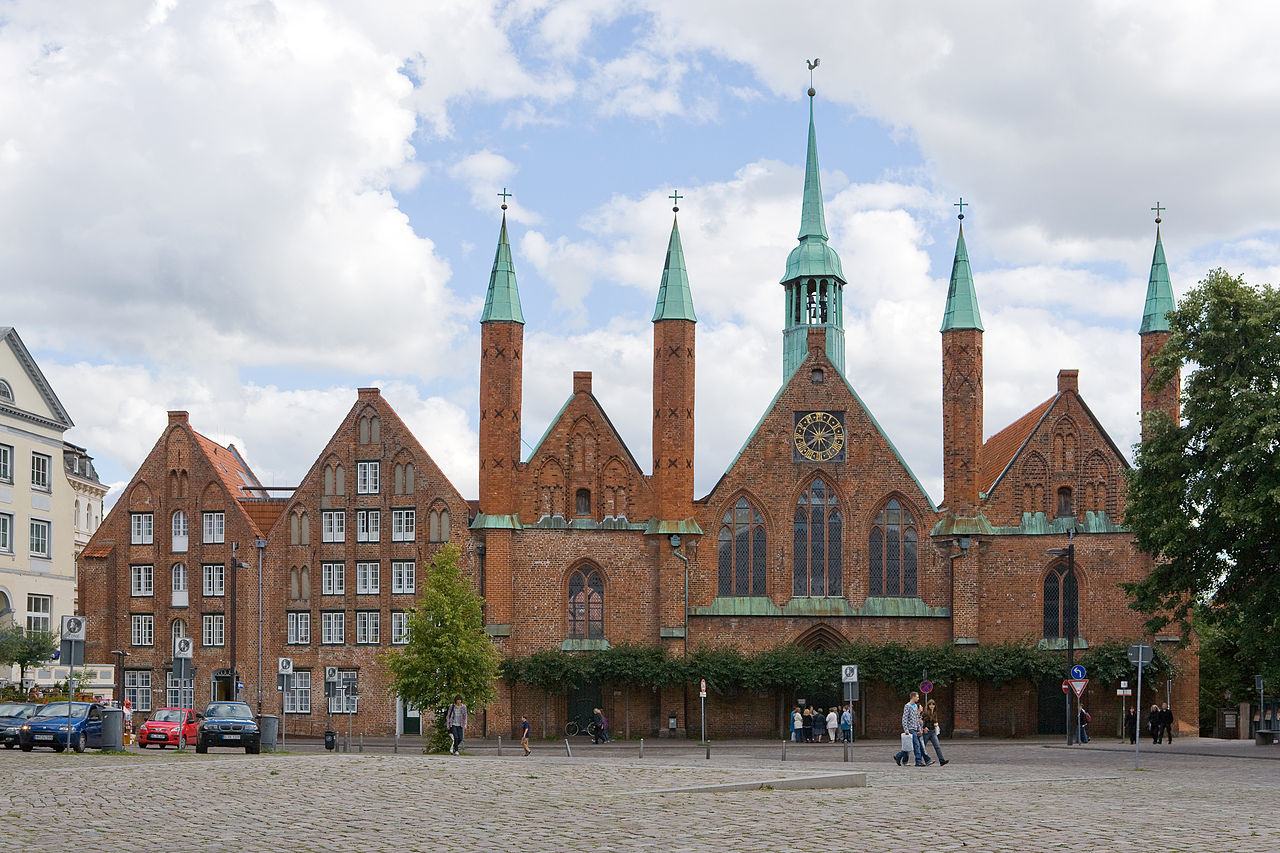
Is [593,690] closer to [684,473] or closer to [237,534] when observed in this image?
[684,473]

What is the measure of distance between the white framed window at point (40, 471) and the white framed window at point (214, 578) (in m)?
7.39

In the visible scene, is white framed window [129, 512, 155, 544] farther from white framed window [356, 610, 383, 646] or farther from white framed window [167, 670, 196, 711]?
white framed window [356, 610, 383, 646]

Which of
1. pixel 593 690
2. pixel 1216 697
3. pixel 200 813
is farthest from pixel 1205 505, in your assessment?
pixel 1216 697

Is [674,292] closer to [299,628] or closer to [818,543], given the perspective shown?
[818,543]

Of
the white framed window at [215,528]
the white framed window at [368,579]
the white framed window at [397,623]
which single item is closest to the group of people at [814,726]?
the white framed window at [397,623]

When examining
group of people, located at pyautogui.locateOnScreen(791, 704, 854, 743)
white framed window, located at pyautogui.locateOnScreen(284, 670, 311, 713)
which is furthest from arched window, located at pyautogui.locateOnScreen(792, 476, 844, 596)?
white framed window, located at pyautogui.locateOnScreen(284, 670, 311, 713)

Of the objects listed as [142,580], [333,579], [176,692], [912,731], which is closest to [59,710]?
[912,731]

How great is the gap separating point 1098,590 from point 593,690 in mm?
20436

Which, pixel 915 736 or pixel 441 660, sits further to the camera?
pixel 441 660

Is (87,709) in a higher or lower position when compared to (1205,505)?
lower

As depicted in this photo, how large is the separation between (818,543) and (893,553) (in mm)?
3074

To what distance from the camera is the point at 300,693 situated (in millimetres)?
62438

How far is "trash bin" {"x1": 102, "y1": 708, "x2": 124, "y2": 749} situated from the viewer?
3494 centimetres

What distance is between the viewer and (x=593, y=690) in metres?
58.5
